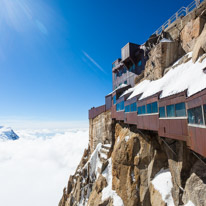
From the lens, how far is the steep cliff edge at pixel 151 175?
987 centimetres

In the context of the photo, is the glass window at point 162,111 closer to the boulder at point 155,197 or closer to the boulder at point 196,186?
the boulder at point 196,186

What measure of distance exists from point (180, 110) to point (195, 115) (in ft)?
5.79

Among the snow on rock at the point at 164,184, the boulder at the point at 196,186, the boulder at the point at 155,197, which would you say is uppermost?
the boulder at the point at 196,186

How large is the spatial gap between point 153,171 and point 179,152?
5.29m

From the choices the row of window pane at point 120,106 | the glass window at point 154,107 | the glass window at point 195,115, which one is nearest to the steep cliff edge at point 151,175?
the glass window at point 154,107

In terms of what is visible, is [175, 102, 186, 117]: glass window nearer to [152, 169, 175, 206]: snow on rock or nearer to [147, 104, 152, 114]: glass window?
[147, 104, 152, 114]: glass window

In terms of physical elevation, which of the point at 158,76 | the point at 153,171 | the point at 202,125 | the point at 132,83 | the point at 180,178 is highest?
the point at 132,83

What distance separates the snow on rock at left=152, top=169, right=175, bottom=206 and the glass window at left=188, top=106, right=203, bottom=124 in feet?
27.3

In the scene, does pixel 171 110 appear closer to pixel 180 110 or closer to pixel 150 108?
pixel 180 110

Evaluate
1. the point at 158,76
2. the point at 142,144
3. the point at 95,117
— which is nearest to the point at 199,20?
the point at 158,76

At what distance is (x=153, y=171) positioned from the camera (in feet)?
49.4

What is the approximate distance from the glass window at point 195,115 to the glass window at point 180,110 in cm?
70

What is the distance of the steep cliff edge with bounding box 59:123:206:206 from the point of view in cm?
987

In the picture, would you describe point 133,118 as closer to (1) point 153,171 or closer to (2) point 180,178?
(1) point 153,171
